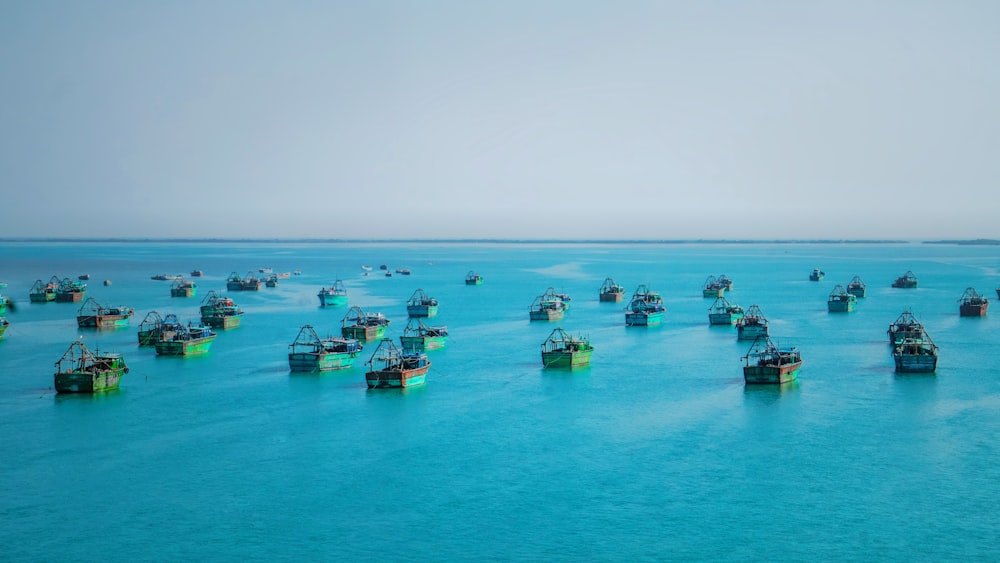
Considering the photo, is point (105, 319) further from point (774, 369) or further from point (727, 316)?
point (774, 369)

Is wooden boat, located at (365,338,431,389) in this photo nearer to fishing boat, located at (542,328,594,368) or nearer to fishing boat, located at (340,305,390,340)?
fishing boat, located at (542,328,594,368)

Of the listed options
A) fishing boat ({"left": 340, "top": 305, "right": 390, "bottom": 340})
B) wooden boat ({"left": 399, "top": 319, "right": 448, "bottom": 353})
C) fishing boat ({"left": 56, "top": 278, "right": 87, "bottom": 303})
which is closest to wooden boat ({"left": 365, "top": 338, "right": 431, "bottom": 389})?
wooden boat ({"left": 399, "top": 319, "right": 448, "bottom": 353})

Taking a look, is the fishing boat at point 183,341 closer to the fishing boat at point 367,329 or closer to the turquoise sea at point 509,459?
the turquoise sea at point 509,459

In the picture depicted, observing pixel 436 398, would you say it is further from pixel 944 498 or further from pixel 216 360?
pixel 944 498

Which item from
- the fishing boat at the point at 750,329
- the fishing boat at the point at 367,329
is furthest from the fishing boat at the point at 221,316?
the fishing boat at the point at 750,329

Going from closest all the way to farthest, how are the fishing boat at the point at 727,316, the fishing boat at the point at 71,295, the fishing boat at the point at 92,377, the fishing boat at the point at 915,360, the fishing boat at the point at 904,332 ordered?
the fishing boat at the point at 92,377
the fishing boat at the point at 915,360
the fishing boat at the point at 904,332
the fishing boat at the point at 727,316
the fishing boat at the point at 71,295

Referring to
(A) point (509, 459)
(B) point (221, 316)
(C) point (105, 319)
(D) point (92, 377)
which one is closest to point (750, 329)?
(A) point (509, 459)
